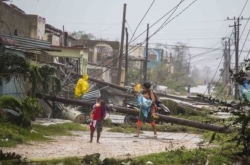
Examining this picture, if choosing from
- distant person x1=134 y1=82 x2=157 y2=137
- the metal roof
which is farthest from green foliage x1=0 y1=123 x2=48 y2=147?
the metal roof

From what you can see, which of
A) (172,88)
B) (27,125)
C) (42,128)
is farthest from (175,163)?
(172,88)

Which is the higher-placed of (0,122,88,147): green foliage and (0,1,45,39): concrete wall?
(0,1,45,39): concrete wall

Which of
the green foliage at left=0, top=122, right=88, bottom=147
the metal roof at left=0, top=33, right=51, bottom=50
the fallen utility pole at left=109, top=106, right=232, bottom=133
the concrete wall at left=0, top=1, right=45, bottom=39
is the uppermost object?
the concrete wall at left=0, top=1, right=45, bottom=39

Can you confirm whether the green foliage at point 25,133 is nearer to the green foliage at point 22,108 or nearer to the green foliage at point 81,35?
the green foliage at point 22,108

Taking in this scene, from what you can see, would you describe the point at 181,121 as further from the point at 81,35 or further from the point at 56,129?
the point at 81,35

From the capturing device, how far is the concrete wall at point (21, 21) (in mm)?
27173

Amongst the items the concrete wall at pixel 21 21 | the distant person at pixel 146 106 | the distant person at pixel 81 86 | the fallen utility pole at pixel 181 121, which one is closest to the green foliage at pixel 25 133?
the fallen utility pole at pixel 181 121

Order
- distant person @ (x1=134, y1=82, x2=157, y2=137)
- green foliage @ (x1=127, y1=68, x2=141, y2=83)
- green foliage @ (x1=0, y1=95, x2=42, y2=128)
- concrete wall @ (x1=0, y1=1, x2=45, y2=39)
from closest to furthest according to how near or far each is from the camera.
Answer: green foliage @ (x1=0, y1=95, x2=42, y2=128) < distant person @ (x1=134, y1=82, x2=157, y2=137) < concrete wall @ (x1=0, y1=1, x2=45, y2=39) < green foliage @ (x1=127, y1=68, x2=141, y2=83)

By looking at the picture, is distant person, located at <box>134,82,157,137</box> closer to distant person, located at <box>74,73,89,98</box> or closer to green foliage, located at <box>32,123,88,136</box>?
green foliage, located at <box>32,123,88,136</box>

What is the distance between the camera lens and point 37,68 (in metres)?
17.0

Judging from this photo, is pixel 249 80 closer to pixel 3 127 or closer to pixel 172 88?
pixel 3 127

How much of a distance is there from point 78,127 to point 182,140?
4.57m

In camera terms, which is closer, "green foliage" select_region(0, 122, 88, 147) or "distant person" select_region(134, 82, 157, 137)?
"green foliage" select_region(0, 122, 88, 147)

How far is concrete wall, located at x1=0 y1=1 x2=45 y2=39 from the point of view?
27.2 metres
